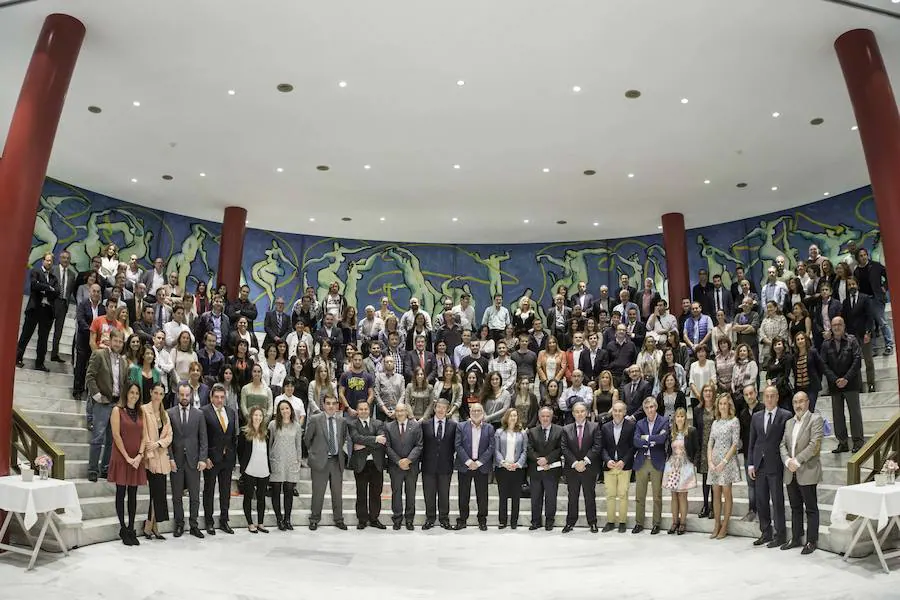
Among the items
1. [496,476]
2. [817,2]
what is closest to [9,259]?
[496,476]

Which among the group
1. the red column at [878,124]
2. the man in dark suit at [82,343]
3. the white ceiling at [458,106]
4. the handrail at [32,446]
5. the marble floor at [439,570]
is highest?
the white ceiling at [458,106]

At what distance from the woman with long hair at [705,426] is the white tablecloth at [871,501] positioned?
2265mm

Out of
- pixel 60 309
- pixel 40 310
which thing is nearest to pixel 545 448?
pixel 60 309

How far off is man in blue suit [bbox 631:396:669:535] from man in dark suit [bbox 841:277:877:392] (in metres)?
3.29

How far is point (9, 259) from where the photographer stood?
8.05m

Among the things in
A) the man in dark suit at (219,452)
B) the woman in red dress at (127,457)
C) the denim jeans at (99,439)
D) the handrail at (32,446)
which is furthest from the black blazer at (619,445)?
the handrail at (32,446)

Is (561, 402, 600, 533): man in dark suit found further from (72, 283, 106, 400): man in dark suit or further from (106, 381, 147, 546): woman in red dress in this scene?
(72, 283, 106, 400): man in dark suit

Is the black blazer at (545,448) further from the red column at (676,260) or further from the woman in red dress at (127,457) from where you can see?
the red column at (676,260)

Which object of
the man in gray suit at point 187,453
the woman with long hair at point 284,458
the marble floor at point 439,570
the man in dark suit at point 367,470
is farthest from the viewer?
the man in dark suit at point 367,470

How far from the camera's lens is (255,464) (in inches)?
354

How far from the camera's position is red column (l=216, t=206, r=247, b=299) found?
1677 cm

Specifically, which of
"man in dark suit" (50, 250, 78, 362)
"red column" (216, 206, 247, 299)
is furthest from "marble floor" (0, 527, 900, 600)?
"red column" (216, 206, 247, 299)

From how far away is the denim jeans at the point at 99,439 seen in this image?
879 cm

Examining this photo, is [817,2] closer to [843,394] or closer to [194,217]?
[843,394]
